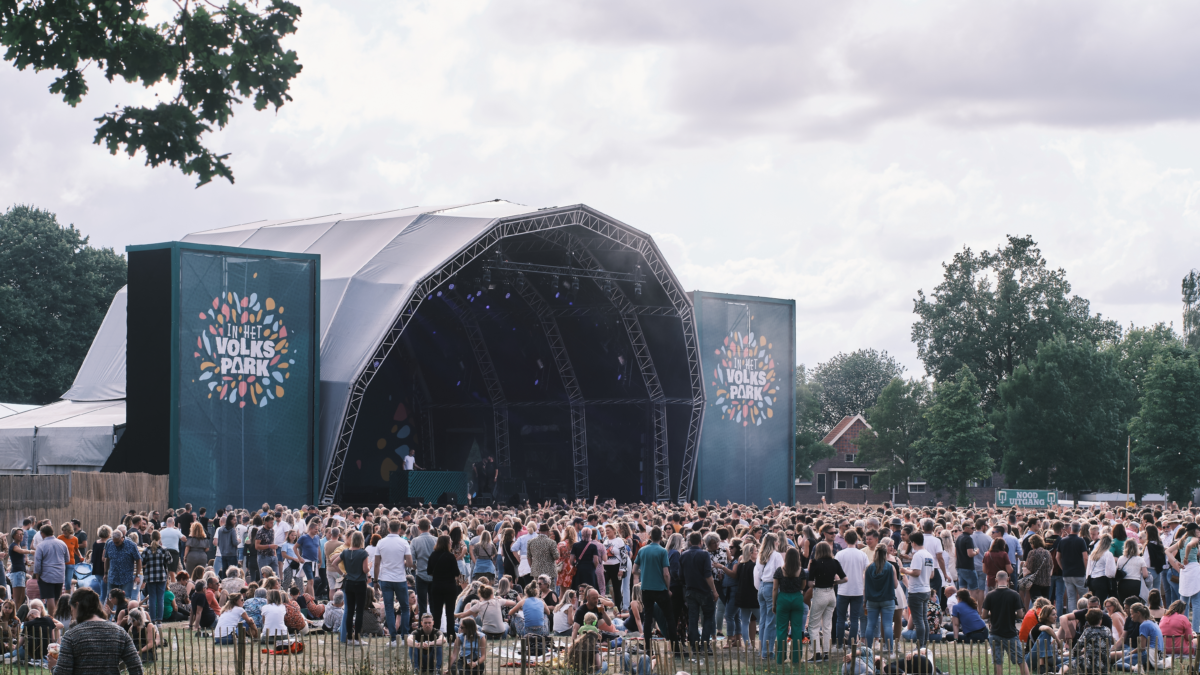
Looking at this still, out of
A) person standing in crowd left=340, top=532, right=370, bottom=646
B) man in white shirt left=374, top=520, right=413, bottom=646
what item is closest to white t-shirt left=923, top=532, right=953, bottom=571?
man in white shirt left=374, top=520, right=413, bottom=646

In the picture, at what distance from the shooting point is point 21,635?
41.5 feet

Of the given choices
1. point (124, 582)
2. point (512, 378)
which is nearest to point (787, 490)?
point (512, 378)

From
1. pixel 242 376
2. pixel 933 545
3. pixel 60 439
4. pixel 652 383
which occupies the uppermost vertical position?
pixel 652 383

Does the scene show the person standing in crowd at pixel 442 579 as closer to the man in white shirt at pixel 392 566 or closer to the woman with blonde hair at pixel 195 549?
the man in white shirt at pixel 392 566

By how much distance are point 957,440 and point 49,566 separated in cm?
4575

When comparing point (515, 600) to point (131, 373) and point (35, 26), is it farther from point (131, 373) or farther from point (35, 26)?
point (131, 373)

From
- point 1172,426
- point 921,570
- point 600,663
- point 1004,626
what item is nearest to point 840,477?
point 1172,426

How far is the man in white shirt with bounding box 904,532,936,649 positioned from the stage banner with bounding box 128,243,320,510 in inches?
692

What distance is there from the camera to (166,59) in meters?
10.6

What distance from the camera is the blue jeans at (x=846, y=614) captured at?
12602 mm

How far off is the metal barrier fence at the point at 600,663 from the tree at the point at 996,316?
5301 cm

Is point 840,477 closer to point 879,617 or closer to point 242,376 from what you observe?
point 242,376

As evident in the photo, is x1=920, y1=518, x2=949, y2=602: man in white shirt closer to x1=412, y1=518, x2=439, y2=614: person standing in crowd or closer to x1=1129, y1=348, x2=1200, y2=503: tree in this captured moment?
x1=412, y1=518, x2=439, y2=614: person standing in crowd

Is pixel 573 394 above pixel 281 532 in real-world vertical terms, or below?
above
